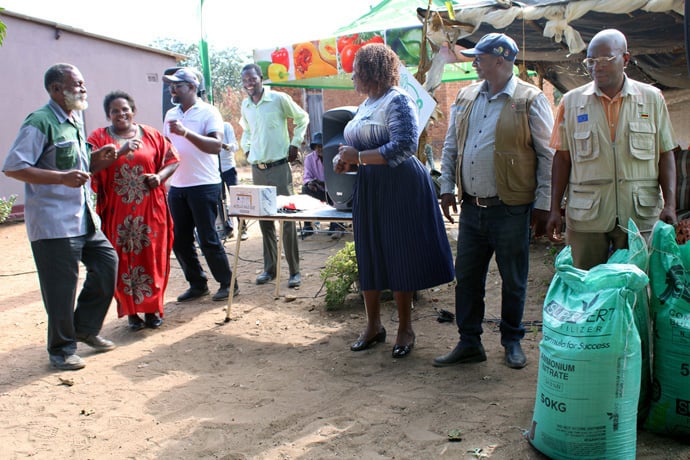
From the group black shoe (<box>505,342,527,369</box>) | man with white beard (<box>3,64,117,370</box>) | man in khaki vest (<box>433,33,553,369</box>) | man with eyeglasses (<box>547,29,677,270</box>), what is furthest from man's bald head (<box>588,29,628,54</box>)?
man with white beard (<box>3,64,117,370</box>)

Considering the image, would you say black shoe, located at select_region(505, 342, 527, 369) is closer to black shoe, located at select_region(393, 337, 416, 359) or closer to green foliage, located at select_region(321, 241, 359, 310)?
black shoe, located at select_region(393, 337, 416, 359)

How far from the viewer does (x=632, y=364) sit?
254cm

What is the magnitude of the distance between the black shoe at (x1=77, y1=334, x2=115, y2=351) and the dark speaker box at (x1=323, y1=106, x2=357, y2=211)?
2018 millimetres

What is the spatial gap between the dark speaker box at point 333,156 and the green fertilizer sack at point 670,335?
98.0 inches

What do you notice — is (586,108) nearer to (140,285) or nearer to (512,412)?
(512,412)

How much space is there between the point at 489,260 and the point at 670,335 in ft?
4.29

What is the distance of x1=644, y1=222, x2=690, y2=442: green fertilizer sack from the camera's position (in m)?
2.72

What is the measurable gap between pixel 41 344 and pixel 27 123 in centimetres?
189

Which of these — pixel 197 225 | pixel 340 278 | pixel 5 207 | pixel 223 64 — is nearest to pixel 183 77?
pixel 197 225

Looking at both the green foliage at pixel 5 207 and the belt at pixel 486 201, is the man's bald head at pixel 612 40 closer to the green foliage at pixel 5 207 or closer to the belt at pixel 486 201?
the belt at pixel 486 201

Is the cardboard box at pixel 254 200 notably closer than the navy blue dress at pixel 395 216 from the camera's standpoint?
No

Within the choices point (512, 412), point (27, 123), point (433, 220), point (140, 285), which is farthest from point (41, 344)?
point (512, 412)

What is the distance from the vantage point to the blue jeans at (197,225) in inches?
228

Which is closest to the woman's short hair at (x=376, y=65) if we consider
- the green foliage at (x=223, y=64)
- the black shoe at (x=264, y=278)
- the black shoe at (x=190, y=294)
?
the black shoe at (x=190, y=294)
